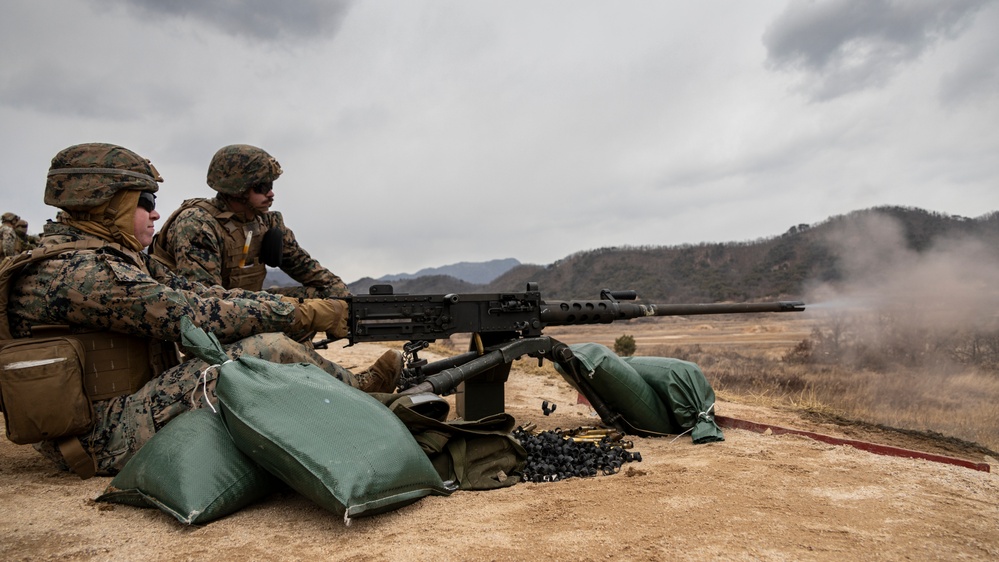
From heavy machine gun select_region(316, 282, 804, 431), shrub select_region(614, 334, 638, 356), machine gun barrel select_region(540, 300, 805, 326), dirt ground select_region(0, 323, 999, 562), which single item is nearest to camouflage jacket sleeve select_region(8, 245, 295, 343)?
dirt ground select_region(0, 323, 999, 562)

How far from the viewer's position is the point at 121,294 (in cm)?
334

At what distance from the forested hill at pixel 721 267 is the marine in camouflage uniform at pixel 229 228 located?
23828 mm

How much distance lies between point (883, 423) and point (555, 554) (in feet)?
16.2

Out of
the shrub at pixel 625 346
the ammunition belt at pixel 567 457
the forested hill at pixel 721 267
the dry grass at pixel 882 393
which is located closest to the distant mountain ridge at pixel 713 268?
the forested hill at pixel 721 267

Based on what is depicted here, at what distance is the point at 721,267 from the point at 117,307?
157 feet

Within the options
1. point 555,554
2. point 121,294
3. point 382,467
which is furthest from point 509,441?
point 121,294

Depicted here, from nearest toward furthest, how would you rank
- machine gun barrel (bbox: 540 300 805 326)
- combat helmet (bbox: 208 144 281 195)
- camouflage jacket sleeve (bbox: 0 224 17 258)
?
combat helmet (bbox: 208 144 281 195) → machine gun barrel (bbox: 540 300 805 326) → camouflage jacket sleeve (bbox: 0 224 17 258)

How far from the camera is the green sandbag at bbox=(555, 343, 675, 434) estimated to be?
5094mm

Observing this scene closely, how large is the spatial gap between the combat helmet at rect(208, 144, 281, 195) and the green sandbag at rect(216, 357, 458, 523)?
2.64 m

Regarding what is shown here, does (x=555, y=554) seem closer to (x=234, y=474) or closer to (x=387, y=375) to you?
(x=234, y=474)

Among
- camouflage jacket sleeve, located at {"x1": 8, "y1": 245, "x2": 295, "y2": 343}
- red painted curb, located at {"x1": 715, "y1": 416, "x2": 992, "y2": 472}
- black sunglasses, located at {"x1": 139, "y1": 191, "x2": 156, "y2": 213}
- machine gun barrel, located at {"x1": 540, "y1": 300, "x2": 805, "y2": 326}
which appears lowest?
red painted curb, located at {"x1": 715, "y1": 416, "x2": 992, "y2": 472}

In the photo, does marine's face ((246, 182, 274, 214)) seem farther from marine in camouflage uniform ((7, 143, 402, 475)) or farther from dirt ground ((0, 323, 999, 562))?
dirt ground ((0, 323, 999, 562))

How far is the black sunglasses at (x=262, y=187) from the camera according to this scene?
5.25 metres

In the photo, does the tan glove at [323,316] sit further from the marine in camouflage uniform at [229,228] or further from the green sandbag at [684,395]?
the green sandbag at [684,395]
